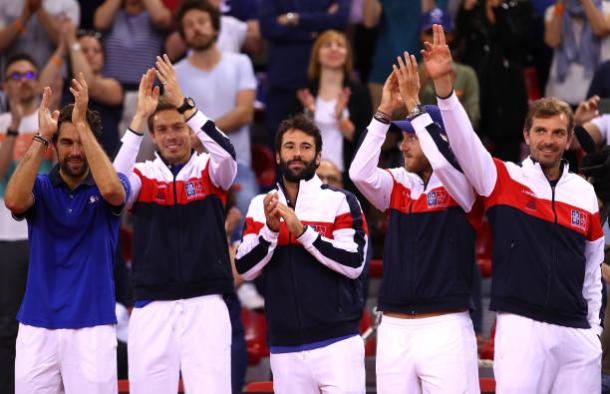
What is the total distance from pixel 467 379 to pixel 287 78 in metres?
5.11

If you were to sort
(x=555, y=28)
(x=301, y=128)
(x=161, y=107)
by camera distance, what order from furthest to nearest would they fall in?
1. (x=555, y=28)
2. (x=161, y=107)
3. (x=301, y=128)

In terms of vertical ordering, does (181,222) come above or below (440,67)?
below

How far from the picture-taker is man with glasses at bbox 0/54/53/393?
933cm

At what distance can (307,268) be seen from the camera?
772 centimetres

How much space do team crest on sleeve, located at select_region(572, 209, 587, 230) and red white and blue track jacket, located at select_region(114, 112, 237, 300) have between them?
218 centimetres

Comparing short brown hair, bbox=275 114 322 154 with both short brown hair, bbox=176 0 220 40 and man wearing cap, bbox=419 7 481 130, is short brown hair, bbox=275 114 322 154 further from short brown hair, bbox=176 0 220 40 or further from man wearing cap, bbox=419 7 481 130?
short brown hair, bbox=176 0 220 40

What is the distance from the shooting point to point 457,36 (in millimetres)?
12039

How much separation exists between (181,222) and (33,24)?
473 cm

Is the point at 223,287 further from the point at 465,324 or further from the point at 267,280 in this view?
the point at 465,324

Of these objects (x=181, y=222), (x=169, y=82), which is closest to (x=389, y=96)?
(x=169, y=82)

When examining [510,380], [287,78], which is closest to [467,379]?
[510,380]

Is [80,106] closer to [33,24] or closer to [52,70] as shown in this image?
[52,70]

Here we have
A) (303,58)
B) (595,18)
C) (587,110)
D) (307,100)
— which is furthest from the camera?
(303,58)

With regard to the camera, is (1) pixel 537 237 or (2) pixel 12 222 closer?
(1) pixel 537 237
